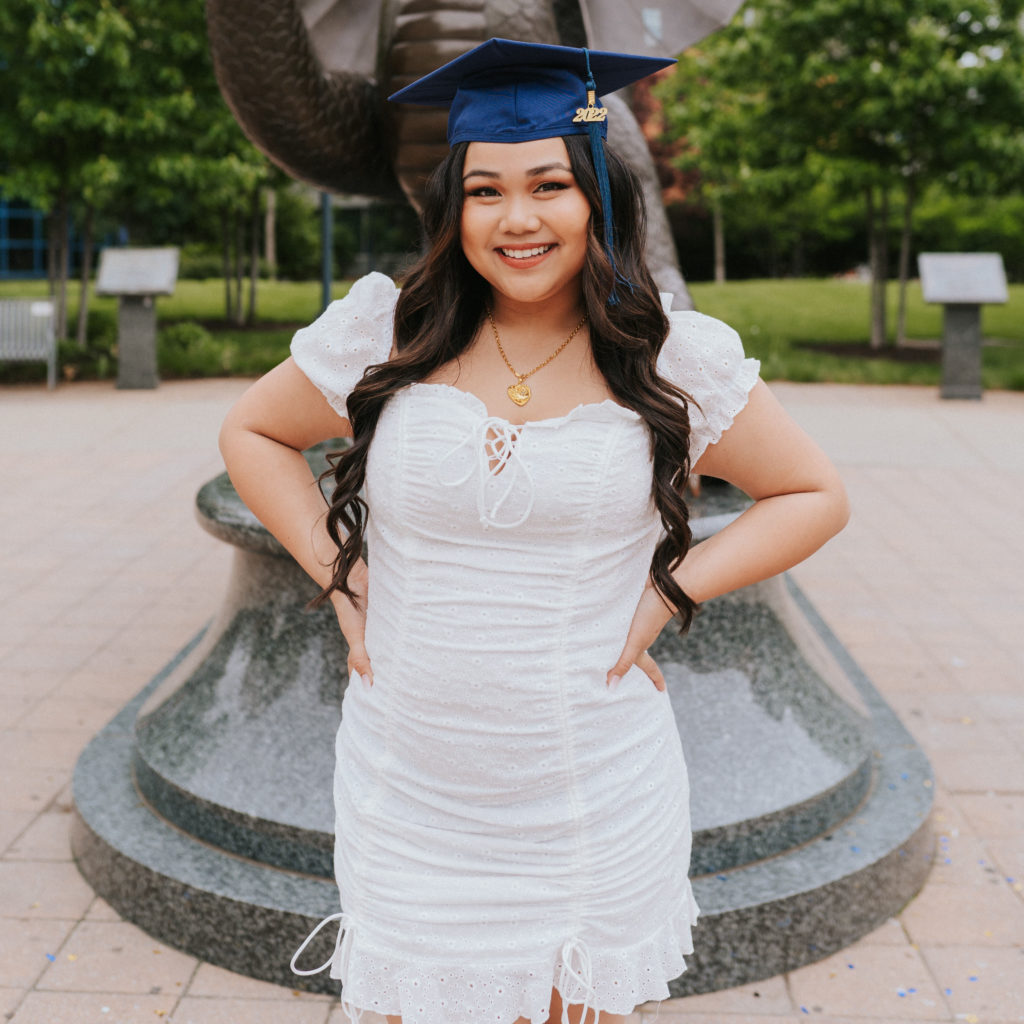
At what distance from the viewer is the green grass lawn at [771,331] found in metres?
14.2

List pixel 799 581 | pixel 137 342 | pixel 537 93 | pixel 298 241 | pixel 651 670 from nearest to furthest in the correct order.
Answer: pixel 537 93, pixel 651 670, pixel 799 581, pixel 137 342, pixel 298 241

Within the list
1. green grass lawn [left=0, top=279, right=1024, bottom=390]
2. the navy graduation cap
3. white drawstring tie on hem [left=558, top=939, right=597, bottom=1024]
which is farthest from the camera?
green grass lawn [left=0, top=279, right=1024, bottom=390]

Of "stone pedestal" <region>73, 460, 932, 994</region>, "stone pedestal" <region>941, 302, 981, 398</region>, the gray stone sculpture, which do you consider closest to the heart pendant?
"stone pedestal" <region>73, 460, 932, 994</region>

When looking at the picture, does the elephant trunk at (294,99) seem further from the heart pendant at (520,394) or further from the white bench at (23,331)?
the white bench at (23,331)

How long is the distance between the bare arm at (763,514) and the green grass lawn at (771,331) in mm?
12423

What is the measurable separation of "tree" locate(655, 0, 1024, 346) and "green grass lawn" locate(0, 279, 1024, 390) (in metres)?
1.54

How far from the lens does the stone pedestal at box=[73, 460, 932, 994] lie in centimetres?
286

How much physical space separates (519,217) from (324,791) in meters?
1.81

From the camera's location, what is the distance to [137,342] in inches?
508

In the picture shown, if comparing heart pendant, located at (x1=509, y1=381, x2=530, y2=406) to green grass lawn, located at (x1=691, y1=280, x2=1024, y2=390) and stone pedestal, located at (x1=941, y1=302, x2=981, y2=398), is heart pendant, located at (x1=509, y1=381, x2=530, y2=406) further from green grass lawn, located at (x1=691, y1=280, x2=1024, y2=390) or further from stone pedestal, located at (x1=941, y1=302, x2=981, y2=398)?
green grass lawn, located at (x1=691, y1=280, x2=1024, y2=390)

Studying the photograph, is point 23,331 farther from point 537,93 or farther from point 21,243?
point 21,243

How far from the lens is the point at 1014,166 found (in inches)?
563

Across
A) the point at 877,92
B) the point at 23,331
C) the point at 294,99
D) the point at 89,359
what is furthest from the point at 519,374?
the point at 877,92

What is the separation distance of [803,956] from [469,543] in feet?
5.65
